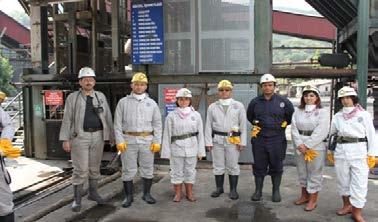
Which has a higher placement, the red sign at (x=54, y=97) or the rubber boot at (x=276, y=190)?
the red sign at (x=54, y=97)

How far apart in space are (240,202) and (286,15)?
47.0 feet

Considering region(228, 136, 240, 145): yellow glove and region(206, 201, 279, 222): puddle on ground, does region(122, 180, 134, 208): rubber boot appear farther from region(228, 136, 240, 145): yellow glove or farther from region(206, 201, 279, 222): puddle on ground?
region(228, 136, 240, 145): yellow glove

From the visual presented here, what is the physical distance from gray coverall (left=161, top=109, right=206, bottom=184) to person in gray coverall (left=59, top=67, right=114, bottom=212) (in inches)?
35.5

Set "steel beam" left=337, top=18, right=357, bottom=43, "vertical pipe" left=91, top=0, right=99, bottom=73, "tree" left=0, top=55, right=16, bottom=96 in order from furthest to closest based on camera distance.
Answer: "tree" left=0, top=55, right=16, bottom=96 < "vertical pipe" left=91, top=0, right=99, bottom=73 < "steel beam" left=337, top=18, right=357, bottom=43

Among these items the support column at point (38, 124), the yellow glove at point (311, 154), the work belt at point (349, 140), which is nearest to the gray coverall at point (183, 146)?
the yellow glove at point (311, 154)

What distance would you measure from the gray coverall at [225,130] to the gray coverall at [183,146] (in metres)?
0.21

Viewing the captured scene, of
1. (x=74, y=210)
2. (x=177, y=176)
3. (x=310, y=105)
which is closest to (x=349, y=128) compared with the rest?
(x=310, y=105)

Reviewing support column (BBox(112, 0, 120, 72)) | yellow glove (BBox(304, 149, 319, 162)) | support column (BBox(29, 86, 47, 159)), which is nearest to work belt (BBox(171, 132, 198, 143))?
yellow glove (BBox(304, 149, 319, 162))

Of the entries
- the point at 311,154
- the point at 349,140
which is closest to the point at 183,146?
the point at 311,154

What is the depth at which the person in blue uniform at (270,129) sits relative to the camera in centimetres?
595

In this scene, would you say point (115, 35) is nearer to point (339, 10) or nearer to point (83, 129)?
point (339, 10)

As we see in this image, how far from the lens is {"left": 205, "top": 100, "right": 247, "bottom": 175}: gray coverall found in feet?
20.3

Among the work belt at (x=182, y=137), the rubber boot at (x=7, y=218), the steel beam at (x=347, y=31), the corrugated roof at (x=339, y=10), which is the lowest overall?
the rubber boot at (x=7, y=218)

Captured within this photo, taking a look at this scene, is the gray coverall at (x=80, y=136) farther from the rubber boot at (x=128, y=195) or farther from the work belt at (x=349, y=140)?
the work belt at (x=349, y=140)
